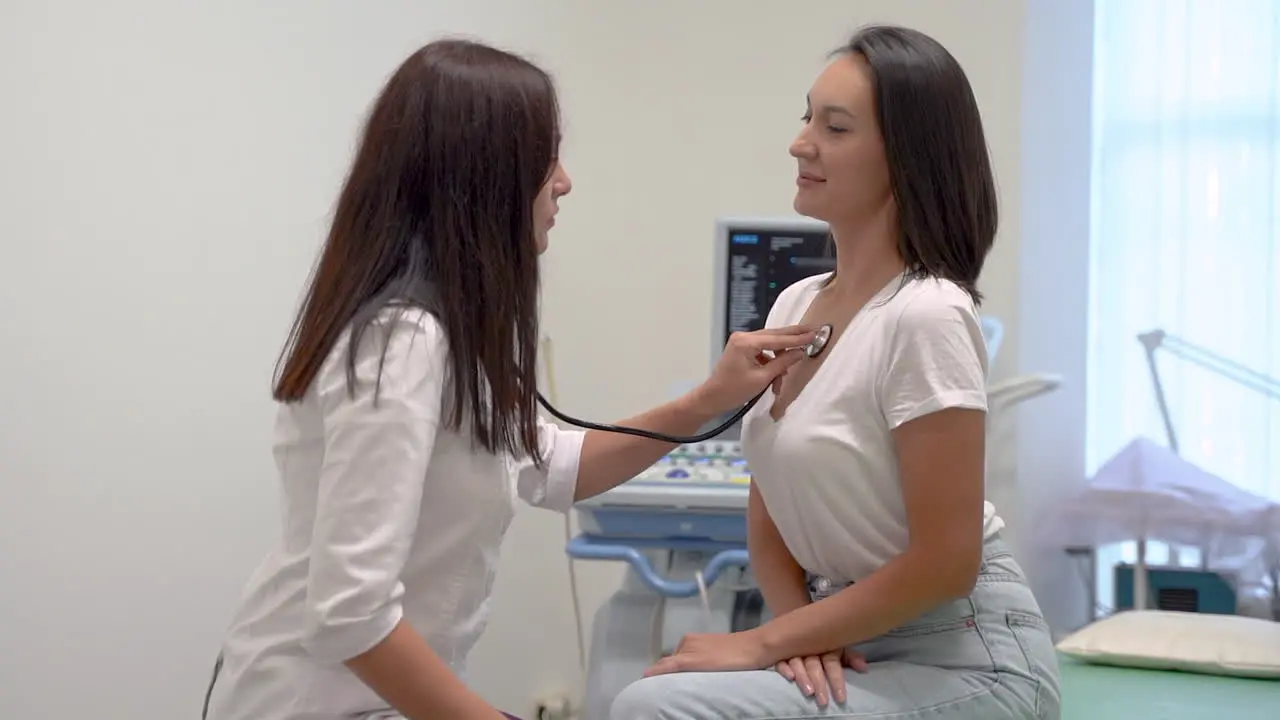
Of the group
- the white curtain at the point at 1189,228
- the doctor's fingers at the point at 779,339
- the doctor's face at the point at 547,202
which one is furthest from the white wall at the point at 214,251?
the doctor's fingers at the point at 779,339

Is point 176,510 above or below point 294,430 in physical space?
below

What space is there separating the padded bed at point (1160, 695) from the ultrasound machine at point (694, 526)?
0.55 metres

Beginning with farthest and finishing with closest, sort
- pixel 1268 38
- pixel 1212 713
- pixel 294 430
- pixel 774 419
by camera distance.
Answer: pixel 1268 38, pixel 1212 713, pixel 774 419, pixel 294 430

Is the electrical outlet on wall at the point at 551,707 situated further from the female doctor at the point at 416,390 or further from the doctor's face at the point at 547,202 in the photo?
the doctor's face at the point at 547,202

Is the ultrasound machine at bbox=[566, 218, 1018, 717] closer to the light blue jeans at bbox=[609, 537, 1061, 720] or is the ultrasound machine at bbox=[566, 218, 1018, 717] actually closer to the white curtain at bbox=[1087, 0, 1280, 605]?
the white curtain at bbox=[1087, 0, 1280, 605]

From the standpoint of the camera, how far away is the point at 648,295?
10.1ft

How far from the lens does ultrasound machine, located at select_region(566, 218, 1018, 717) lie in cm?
201

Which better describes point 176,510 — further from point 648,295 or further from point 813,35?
point 813,35

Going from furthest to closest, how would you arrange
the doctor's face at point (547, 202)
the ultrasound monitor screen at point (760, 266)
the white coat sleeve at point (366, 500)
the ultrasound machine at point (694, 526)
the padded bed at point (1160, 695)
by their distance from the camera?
the ultrasound monitor screen at point (760, 266) → the ultrasound machine at point (694, 526) → the padded bed at point (1160, 695) → the doctor's face at point (547, 202) → the white coat sleeve at point (366, 500)

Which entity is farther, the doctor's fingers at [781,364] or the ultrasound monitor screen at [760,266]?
the ultrasound monitor screen at [760,266]

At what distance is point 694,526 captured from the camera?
205 centimetres

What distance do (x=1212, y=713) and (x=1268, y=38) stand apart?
5.72 feet

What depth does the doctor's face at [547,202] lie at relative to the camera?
1.22m

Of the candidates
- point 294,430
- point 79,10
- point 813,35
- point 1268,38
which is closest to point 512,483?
point 294,430
